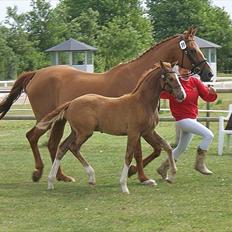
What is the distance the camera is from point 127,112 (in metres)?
8.40

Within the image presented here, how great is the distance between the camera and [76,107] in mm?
8570

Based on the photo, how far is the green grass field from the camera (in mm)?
6543

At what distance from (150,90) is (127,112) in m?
0.41

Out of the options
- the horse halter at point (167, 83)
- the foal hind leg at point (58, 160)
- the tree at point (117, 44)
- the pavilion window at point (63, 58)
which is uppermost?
the tree at point (117, 44)

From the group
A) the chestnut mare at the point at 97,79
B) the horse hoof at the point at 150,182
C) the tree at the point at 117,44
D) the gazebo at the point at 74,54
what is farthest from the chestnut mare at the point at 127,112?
the tree at the point at 117,44

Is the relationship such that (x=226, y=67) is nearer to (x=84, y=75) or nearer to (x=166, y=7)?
(x=166, y=7)

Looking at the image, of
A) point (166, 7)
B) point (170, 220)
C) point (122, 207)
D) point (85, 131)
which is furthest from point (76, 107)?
point (166, 7)

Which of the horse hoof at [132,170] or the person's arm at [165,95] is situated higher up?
the person's arm at [165,95]

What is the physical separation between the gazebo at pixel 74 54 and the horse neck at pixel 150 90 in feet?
112

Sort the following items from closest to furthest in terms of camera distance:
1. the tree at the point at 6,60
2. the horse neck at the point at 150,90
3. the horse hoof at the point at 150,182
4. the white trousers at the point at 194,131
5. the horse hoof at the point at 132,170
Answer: the horse neck at the point at 150,90
the horse hoof at the point at 150,182
the white trousers at the point at 194,131
the horse hoof at the point at 132,170
the tree at the point at 6,60

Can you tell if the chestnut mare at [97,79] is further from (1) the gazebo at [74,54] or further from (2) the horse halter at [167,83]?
(1) the gazebo at [74,54]

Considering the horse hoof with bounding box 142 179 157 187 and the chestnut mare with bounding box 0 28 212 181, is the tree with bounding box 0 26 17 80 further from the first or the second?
the horse hoof with bounding box 142 179 157 187

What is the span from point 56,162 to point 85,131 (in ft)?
2.06

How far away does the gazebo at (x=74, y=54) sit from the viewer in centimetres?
4272
